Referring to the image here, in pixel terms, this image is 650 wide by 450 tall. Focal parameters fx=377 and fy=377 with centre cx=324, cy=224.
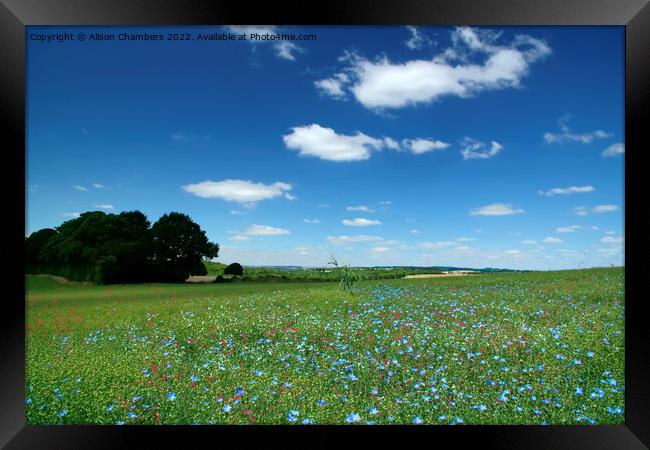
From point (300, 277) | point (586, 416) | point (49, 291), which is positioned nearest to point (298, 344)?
point (586, 416)

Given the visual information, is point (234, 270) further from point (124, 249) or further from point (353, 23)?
point (353, 23)

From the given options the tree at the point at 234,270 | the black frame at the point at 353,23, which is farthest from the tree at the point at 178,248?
the black frame at the point at 353,23

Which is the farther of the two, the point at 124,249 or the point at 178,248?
the point at 124,249

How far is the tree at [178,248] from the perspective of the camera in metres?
11.9

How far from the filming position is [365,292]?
32.0 ft

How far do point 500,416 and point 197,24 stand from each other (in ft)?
16.7

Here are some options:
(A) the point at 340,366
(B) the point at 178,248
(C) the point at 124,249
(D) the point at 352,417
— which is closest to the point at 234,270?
(B) the point at 178,248

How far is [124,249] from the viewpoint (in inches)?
520

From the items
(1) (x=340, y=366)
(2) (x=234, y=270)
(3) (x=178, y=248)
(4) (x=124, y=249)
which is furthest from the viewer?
(2) (x=234, y=270)

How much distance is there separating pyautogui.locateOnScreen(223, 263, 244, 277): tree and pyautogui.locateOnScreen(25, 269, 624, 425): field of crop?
24.5 ft

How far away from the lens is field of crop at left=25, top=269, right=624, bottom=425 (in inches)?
161

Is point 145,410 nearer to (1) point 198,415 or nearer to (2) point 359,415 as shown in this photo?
(1) point 198,415

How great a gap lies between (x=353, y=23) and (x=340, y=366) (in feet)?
12.9

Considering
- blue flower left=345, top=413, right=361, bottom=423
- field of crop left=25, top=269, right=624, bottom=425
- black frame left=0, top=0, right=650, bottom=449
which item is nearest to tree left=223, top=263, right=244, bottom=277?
field of crop left=25, top=269, right=624, bottom=425
